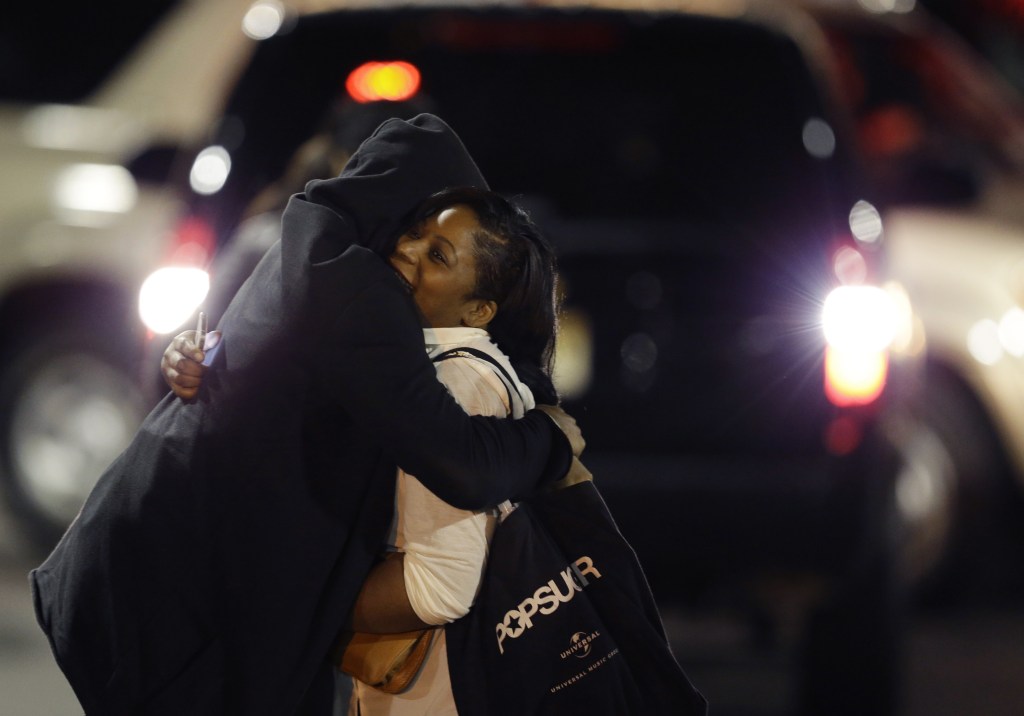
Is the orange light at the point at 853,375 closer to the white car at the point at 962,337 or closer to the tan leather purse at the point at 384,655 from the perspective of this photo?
the white car at the point at 962,337

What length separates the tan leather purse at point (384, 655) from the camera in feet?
7.54

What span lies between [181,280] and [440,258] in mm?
2052

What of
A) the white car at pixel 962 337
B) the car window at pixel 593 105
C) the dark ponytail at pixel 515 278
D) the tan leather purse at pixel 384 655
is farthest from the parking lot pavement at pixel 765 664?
the dark ponytail at pixel 515 278

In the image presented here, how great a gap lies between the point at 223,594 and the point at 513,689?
1.24 ft

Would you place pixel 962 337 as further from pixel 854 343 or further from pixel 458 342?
pixel 458 342

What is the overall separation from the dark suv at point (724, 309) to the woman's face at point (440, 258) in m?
1.74

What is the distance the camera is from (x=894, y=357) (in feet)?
14.1

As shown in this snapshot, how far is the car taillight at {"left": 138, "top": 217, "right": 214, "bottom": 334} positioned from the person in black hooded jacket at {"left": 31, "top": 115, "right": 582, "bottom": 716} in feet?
5.79

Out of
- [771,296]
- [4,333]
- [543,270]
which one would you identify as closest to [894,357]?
[771,296]

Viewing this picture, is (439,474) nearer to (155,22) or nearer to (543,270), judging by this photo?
(543,270)

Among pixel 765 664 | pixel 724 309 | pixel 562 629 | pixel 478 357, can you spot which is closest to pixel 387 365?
pixel 478 357

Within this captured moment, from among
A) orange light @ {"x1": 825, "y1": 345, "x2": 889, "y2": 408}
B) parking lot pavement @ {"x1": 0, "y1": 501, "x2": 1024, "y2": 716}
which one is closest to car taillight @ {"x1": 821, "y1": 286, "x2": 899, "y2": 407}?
orange light @ {"x1": 825, "y1": 345, "x2": 889, "y2": 408}

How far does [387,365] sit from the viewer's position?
2.08m

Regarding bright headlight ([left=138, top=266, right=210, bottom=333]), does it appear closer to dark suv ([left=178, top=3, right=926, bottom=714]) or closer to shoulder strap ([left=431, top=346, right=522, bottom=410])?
dark suv ([left=178, top=3, right=926, bottom=714])
